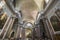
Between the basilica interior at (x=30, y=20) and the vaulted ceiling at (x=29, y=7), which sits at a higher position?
the vaulted ceiling at (x=29, y=7)

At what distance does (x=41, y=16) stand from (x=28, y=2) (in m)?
1.09

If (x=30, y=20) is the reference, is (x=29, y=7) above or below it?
above

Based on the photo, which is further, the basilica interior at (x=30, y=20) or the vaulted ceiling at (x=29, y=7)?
the vaulted ceiling at (x=29, y=7)

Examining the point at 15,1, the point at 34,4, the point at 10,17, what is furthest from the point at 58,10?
the point at 15,1

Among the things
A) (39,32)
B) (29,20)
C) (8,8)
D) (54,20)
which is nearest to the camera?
(8,8)

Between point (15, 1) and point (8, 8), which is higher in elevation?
point (15, 1)

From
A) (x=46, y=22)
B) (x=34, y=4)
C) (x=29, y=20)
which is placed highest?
(x=34, y=4)

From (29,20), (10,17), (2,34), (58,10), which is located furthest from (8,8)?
(29,20)

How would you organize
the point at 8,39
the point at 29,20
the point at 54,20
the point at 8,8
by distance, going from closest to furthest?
1. the point at 8,39
2. the point at 8,8
3. the point at 54,20
4. the point at 29,20

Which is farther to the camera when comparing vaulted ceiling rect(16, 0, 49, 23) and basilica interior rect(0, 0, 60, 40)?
vaulted ceiling rect(16, 0, 49, 23)

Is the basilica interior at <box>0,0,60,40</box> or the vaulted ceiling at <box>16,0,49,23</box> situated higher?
the vaulted ceiling at <box>16,0,49,23</box>

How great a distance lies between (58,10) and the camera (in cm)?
219

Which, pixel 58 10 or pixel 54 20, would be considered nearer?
pixel 58 10

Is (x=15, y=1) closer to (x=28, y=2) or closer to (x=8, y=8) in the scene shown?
(x=28, y=2)
